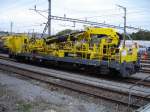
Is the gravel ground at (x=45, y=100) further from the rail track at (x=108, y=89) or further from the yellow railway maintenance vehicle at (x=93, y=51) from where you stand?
the yellow railway maintenance vehicle at (x=93, y=51)

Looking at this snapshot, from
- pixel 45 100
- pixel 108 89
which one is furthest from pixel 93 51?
pixel 45 100

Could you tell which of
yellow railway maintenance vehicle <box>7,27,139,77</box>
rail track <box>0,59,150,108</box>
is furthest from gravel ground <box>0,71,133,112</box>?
yellow railway maintenance vehicle <box>7,27,139,77</box>

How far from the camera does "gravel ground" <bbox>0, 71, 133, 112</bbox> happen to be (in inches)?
427

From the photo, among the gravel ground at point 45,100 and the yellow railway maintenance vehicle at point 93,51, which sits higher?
the yellow railway maintenance vehicle at point 93,51

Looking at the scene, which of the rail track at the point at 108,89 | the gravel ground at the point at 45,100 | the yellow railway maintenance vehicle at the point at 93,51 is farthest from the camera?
the yellow railway maintenance vehicle at the point at 93,51

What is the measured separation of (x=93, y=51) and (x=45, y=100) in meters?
7.58

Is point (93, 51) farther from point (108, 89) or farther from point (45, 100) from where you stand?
point (45, 100)

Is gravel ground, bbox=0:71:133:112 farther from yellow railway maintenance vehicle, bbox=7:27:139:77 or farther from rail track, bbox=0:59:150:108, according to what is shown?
yellow railway maintenance vehicle, bbox=7:27:139:77

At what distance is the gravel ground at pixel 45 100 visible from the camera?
10.8 meters

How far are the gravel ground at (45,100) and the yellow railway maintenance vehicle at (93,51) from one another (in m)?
4.20

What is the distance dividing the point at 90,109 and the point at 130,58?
25.5ft

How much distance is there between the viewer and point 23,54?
26094mm

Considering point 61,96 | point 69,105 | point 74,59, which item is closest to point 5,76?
point 74,59

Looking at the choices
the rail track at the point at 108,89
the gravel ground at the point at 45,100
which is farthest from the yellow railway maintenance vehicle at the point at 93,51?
the gravel ground at the point at 45,100
